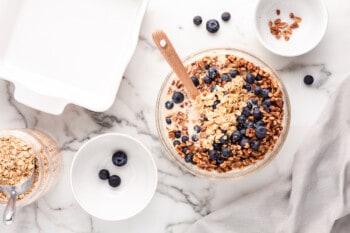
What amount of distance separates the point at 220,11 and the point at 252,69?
7.8 inches

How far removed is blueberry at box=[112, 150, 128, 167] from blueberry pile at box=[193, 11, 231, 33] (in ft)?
1.25

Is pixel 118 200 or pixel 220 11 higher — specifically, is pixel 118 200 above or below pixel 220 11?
below

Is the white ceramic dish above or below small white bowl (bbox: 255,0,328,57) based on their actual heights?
below

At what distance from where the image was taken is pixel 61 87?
1665mm

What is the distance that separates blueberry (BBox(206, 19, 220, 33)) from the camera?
1.66m

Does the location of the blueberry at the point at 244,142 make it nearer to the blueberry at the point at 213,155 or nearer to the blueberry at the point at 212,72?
the blueberry at the point at 213,155

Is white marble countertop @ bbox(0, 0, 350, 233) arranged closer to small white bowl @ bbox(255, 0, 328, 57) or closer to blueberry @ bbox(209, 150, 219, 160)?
small white bowl @ bbox(255, 0, 328, 57)

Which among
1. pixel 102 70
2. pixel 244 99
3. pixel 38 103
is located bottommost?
pixel 38 103

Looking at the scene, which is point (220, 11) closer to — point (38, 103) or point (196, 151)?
point (196, 151)

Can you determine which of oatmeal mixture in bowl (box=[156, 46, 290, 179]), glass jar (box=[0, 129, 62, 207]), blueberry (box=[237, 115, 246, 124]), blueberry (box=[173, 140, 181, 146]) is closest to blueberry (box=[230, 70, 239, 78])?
oatmeal mixture in bowl (box=[156, 46, 290, 179])

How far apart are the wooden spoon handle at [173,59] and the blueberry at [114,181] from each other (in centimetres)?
30

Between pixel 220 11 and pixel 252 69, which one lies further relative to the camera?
pixel 220 11

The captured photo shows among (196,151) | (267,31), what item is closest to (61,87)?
(196,151)

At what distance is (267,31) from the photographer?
1.67 metres
